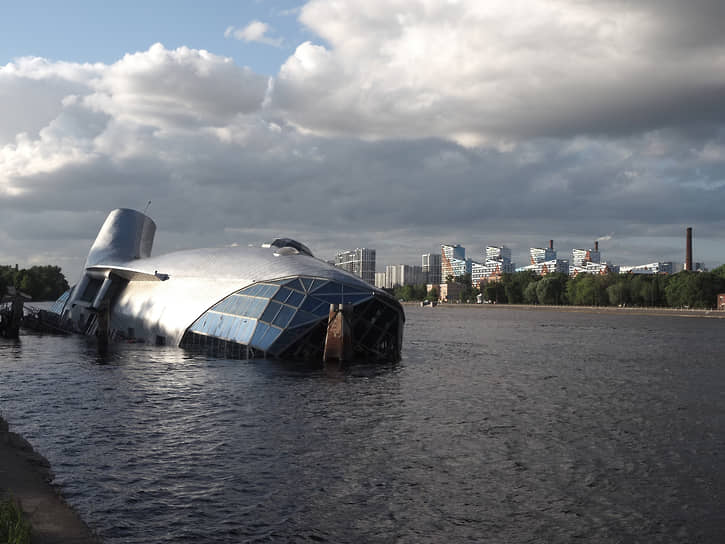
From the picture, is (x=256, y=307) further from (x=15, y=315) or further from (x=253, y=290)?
(x=15, y=315)

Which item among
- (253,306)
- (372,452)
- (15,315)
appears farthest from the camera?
(15,315)

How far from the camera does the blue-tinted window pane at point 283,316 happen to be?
51.2m

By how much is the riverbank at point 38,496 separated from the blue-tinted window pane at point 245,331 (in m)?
29.1

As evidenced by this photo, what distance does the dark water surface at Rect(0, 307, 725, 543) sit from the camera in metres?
17.5

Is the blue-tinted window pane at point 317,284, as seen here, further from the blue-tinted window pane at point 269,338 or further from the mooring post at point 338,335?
the blue-tinted window pane at point 269,338

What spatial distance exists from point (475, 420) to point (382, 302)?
25.6 metres

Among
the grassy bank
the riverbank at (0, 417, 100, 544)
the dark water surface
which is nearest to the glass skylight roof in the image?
the dark water surface

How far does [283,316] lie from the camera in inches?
2037

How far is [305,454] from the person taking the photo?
78.9 ft

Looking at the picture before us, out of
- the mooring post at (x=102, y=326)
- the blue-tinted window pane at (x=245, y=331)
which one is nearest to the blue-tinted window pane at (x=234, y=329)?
the blue-tinted window pane at (x=245, y=331)

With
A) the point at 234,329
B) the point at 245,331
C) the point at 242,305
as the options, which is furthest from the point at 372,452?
the point at 242,305

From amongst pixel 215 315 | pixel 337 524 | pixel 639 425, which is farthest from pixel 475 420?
pixel 215 315

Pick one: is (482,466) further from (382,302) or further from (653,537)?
(382,302)

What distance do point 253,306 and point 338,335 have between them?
27.7 feet
